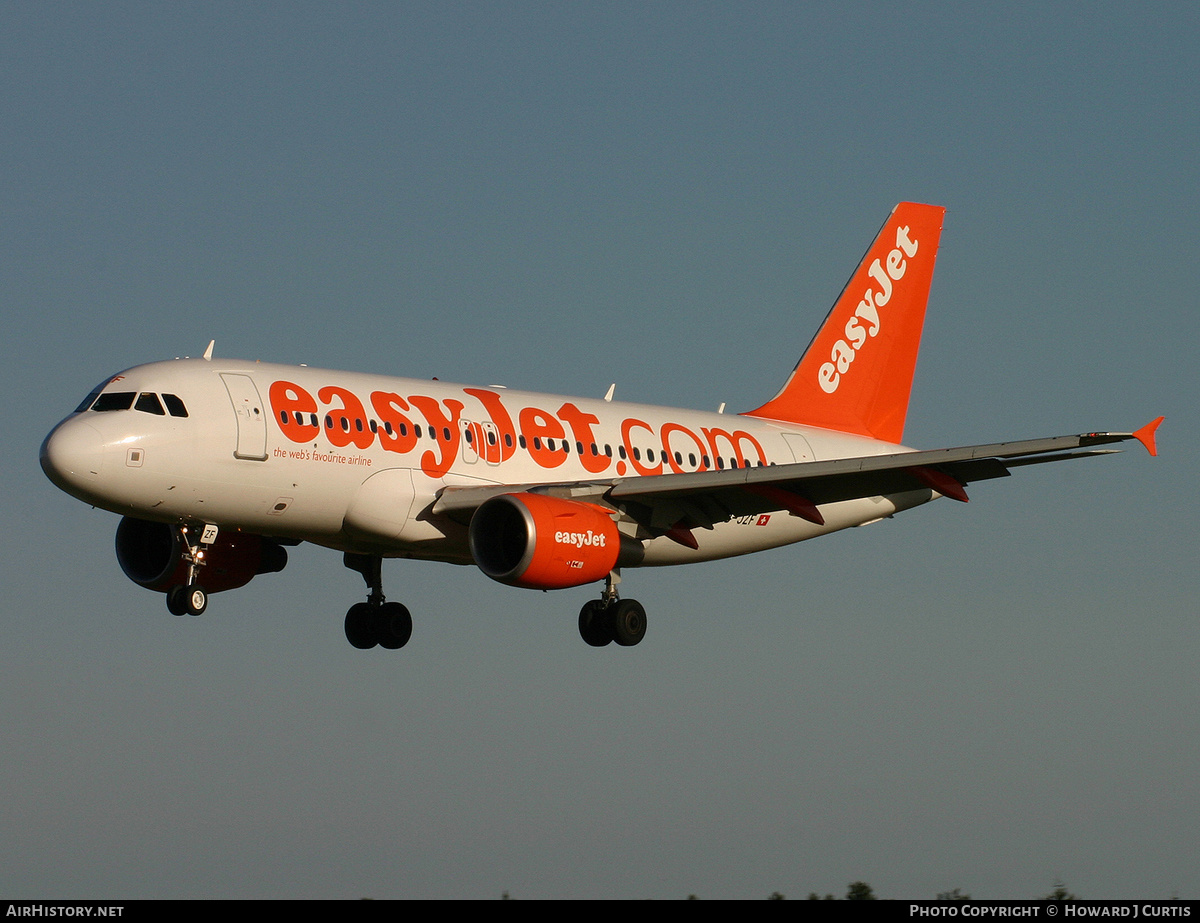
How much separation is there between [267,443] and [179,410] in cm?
163

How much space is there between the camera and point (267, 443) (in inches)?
1224

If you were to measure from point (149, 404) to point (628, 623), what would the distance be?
10.7 metres

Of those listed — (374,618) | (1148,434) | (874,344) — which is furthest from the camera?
(874,344)

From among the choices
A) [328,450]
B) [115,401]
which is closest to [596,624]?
[328,450]

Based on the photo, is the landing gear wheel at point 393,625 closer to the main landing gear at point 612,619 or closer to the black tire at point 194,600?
the main landing gear at point 612,619

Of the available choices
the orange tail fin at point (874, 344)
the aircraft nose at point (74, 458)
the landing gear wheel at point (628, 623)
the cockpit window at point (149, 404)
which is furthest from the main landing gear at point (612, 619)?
the aircraft nose at point (74, 458)

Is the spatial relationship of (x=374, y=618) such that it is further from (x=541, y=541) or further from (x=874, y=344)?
(x=874, y=344)

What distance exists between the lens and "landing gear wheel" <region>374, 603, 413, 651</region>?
38.2m

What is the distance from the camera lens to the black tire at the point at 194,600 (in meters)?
31.7

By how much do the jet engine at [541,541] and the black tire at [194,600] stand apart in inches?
A: 198

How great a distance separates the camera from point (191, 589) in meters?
31.9
